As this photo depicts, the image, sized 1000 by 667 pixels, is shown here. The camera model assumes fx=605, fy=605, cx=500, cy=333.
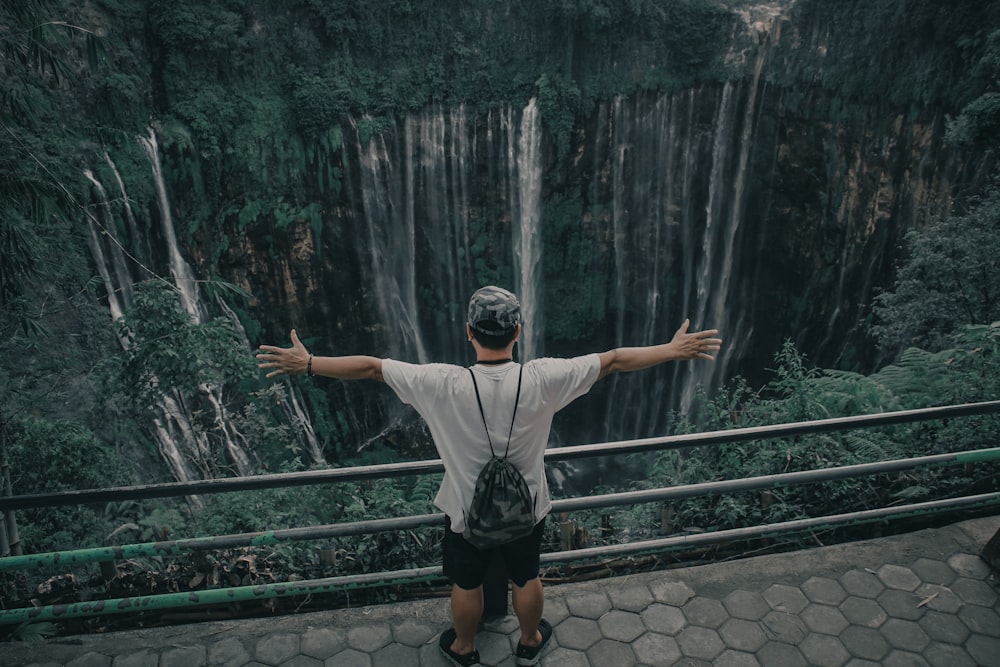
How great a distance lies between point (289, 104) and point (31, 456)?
32.5ft

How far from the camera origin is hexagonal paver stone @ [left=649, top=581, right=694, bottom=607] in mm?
2923

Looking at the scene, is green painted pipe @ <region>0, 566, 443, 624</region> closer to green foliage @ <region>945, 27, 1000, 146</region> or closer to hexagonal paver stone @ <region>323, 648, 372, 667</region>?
hexagonal paver stone @ <region>323, 648, 372, 667</region>

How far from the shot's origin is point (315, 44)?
14.4m

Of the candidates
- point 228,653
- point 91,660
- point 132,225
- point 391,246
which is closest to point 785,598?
point 228,653

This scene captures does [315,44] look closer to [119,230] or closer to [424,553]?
[119,230]

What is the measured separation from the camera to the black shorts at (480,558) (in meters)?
2.32

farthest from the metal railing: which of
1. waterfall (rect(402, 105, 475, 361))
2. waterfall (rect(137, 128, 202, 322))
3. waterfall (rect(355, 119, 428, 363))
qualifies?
waterfall (rect(402, 105, 475, 361))

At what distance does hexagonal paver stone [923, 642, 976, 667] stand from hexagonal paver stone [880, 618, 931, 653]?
0.10 ft

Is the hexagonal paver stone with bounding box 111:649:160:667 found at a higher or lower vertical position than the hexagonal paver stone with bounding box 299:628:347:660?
higher

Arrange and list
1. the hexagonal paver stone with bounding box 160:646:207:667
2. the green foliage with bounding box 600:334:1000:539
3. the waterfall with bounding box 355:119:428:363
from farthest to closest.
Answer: the waterfall with bounding box 355:119:428:363
the green foliage with bounding box 600:334:1000:539
the hexagonal paver stone with bounding box 160:646:207:667

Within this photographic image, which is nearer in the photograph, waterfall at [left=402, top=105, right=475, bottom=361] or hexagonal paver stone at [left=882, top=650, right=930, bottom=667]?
hexagonal paver stone at [left=882, top=650, right=930, bottom=667]

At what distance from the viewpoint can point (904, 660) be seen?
2.58 meters

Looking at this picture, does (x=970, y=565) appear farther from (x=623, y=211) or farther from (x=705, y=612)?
(x=623, y=211)

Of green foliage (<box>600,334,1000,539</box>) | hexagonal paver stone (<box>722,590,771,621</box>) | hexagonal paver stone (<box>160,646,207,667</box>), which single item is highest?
hexagonal paver stone (<box>160,646,207,667</box>)
